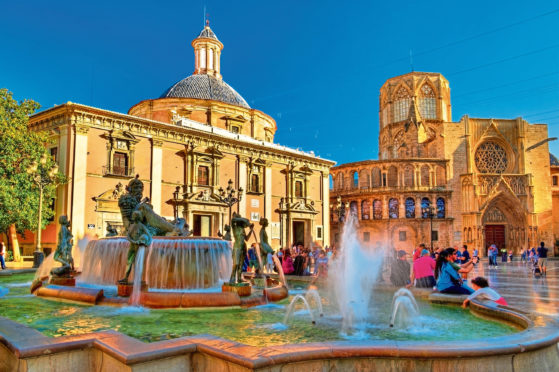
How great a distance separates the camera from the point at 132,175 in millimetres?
23188

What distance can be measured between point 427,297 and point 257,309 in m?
3.19

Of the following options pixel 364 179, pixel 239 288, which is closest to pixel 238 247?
pixel 239 288

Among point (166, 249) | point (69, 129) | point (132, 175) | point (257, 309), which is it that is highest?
point (69, 129)

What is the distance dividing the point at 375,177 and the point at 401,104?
11.3m

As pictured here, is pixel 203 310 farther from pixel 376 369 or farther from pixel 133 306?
pixel 376 369

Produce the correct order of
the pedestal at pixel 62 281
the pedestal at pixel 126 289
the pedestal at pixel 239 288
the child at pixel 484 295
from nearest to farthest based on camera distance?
the child at pixel 484 295
the pedestal at pixel 126 289
the pedestal at pixel 239 288
the pedestal at pixel 62 281

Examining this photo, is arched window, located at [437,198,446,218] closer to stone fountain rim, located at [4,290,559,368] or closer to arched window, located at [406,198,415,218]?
arched window, located at [406,198,415,218]

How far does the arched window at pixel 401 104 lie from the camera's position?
48.2 m

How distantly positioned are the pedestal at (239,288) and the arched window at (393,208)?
3455cm

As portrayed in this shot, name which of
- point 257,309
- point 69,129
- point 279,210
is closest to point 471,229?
point 279,210

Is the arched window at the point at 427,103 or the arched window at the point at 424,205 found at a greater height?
the arched window at the point at 427,103

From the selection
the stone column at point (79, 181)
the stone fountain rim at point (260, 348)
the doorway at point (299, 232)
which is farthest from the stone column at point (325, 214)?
the stone fountain rim at point (260, 348)

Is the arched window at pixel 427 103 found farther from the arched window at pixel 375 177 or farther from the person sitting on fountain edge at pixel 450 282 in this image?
the person sitting on fountain edge at pixel 450 282

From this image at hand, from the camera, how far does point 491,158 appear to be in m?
43.1
